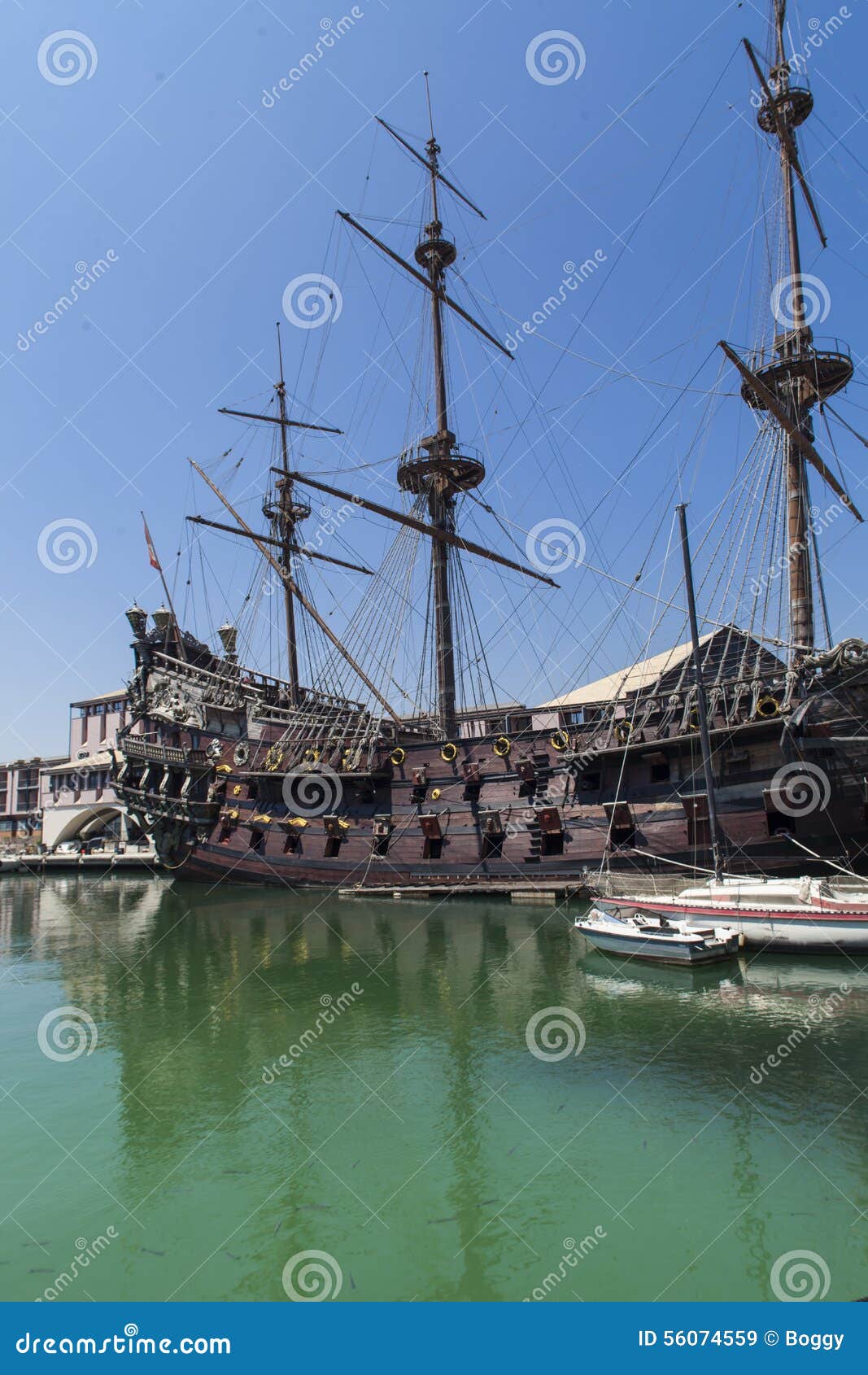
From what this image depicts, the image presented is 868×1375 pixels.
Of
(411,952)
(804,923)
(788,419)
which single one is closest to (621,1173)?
(804,923)

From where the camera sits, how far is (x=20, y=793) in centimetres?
9100

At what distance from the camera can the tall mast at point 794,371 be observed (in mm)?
28312

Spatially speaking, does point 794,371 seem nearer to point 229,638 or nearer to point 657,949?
point 657,949

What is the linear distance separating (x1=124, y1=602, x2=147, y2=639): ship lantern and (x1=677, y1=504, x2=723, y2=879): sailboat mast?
34.0 metres

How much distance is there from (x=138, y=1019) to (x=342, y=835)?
20559 millimetres

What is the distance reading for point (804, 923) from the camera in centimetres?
1861

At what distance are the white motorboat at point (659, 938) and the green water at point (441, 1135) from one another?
0.57 metres

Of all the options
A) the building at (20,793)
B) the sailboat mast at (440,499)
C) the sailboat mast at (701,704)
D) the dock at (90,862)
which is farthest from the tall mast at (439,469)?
the building at (20,793)

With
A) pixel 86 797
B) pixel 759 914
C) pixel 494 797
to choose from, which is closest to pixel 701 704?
pixel 759 914

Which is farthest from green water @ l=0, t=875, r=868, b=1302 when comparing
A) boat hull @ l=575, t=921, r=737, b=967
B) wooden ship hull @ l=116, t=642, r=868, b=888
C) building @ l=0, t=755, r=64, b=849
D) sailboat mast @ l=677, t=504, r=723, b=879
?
building @ l=0, t=755, r=64, b=849

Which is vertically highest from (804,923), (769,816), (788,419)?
(788,419)

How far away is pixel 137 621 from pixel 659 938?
126 feet

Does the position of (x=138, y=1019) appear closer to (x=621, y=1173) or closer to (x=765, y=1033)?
(x=621, y=1173)

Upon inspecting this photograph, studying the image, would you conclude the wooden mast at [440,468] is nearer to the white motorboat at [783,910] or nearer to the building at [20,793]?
the white motorboat at [783,910]
